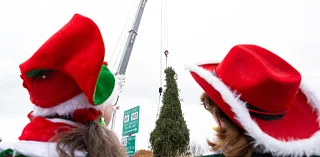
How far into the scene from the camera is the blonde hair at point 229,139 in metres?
1.61

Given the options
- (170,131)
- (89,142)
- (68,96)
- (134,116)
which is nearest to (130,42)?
(134,116)

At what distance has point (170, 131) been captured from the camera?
15227mm

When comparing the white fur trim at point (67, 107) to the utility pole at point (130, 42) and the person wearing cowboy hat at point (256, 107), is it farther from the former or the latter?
the utility pole at point (130, 42)

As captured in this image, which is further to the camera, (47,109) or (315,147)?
(47,109)

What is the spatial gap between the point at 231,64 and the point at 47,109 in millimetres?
1091

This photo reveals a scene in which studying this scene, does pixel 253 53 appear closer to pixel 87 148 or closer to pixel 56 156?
pixel 87 148

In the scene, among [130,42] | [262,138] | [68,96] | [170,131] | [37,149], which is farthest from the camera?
[170,131]

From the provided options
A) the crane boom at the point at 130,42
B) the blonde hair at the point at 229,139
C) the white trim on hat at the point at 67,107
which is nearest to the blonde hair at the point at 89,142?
the white trim on hat at the point at 67,107

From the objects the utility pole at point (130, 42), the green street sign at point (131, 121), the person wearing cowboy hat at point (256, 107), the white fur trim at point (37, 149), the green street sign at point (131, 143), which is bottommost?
the white fur trim at point (37, 149)

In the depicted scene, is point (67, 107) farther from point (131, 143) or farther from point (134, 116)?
point (134, 116)

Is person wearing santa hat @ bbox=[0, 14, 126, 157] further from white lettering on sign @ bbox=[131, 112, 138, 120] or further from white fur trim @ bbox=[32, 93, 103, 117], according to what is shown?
white lettering on sign @ bbox=[131, 112, 138, 120]

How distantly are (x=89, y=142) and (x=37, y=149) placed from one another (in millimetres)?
269

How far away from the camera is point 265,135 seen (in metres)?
1.52

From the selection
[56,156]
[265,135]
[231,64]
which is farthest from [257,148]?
[56,156]
